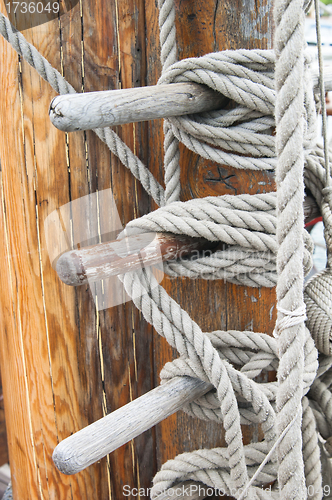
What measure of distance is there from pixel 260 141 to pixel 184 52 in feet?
0.88

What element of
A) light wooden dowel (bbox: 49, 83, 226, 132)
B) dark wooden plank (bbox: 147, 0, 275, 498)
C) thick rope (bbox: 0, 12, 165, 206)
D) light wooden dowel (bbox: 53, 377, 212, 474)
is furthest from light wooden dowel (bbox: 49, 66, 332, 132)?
light wooden dowel (bbox: 53, 377, 212, 474)

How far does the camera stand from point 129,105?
2.48 feet

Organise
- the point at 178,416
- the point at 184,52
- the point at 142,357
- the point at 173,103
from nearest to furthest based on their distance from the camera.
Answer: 1. the point at 173,103
2. the point at 184,52
3. the point at 178,416
4. the point at 142,357

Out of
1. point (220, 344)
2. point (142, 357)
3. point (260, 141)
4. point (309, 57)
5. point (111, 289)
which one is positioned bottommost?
point (142, 357)

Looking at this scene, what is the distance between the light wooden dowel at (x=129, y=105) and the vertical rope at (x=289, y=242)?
0.86 ft

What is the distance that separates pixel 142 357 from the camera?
1226 mm

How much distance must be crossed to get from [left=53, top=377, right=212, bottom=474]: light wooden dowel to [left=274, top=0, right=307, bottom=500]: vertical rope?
0.26 meters

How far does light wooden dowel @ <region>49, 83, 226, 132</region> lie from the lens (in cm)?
69

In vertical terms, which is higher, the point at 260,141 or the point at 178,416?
the point at 260,141

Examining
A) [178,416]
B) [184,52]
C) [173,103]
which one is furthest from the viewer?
[178,416]

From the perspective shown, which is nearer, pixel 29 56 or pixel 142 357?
pixel 29 56

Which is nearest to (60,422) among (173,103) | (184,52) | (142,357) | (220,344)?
→ (142,357)

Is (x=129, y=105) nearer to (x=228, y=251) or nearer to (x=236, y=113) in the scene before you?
(x=236, y=113)

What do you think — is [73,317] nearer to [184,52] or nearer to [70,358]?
[70,358]
